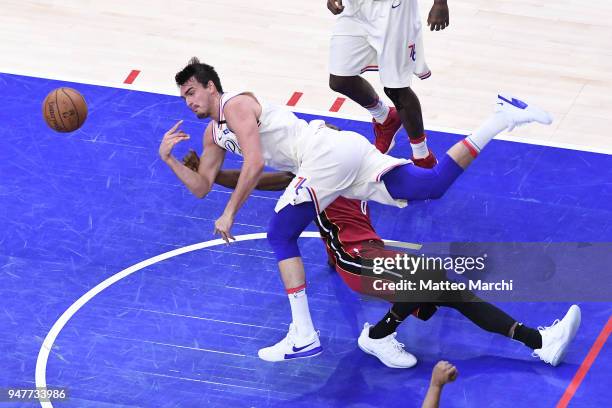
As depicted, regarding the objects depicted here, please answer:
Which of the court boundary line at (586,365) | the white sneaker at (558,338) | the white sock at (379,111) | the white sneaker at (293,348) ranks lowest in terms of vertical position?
the court boundary line at (586,365)

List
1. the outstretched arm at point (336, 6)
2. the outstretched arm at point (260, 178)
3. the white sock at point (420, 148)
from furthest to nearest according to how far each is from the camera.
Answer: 1. the white sock at point (420, 148)
2. the outstretched arm at point (336, 6)
3. the outstretched arm at point (260, 178)

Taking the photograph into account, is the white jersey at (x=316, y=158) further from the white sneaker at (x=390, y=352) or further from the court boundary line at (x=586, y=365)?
the court boundary line at (x=586, y=365)

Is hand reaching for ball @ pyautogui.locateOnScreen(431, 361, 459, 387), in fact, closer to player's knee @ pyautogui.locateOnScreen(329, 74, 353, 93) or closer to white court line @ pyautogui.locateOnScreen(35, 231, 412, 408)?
white court line @ pyautogui.locateOnScreen(35, 231, 412, 408)

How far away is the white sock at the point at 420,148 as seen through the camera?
34.0 feet

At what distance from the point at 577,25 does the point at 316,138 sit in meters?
5.08

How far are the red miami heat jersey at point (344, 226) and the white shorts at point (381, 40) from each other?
148 centimetres

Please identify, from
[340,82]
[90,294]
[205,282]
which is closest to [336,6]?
[340,82]

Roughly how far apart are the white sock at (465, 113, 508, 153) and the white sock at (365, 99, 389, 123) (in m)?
1.48

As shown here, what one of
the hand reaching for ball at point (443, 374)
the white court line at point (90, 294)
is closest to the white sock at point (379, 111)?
the white court line at point (90, 294)

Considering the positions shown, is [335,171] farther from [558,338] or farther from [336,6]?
[558,338]

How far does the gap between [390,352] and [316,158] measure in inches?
56.1

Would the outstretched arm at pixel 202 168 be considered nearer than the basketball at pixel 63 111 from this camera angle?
Yes

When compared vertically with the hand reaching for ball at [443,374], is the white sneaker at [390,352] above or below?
below

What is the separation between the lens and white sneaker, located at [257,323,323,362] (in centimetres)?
862
